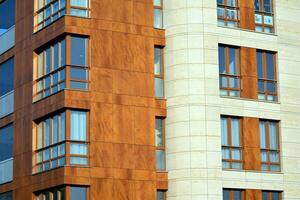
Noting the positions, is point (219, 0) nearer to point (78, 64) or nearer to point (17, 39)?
point (78, 64)

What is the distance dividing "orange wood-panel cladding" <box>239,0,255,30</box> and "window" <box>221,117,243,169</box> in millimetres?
5129

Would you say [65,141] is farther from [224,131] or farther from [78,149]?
[224,131]

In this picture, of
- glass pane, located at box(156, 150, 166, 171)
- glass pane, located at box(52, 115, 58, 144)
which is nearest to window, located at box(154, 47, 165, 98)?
glass pane, located at box(156, 150, 166, 171)

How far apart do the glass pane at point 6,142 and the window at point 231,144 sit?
11553 mm

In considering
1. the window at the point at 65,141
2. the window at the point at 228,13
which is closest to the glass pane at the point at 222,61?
the window at the point at 228,13

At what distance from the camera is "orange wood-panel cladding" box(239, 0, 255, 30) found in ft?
139

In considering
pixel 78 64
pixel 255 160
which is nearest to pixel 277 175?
pixel 255 160

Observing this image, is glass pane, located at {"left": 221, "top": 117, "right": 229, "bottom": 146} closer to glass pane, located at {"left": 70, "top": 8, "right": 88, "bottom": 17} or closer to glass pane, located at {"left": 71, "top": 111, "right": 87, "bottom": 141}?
glass pane, located at {"left": 71, "top": 111, "right": 87, "bottom": 141}

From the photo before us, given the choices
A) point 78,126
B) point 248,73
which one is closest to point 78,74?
point 78,126

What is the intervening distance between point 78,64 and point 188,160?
7146mm

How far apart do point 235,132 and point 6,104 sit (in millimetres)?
12930

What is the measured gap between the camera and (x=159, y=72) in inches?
1634

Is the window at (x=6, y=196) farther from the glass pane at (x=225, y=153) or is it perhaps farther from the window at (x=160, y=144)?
the glass pane at (x=225, y=153)

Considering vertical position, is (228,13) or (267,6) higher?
(267,6)
